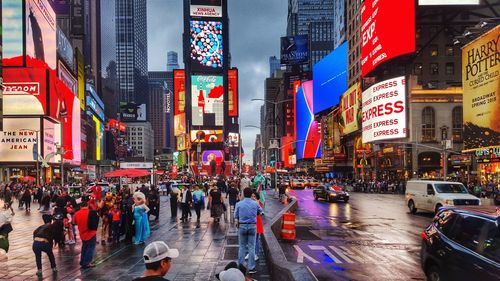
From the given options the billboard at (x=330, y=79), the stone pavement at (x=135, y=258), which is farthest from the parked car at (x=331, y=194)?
the billboard at (x=330, y=79)

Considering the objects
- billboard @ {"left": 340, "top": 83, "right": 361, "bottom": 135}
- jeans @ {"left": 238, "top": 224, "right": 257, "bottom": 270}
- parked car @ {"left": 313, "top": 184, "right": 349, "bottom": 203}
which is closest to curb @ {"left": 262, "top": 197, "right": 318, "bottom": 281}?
jeans @ {"left": 238, "top": 224, "right": 257, "bottom": 270}

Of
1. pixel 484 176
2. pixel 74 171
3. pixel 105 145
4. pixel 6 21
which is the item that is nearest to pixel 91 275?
pixel 484 176

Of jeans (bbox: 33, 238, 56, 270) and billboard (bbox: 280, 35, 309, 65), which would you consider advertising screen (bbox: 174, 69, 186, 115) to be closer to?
billboard (bbox: 280, 35, 309, 65)

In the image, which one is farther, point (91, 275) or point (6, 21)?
point (6, 21)

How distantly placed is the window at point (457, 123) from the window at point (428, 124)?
2.46 metres

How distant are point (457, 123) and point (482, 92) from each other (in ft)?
73.2

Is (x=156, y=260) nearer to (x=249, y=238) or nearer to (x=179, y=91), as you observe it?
(x=249, y=238)

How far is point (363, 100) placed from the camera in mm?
75688

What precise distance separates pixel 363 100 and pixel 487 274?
71.2 meters

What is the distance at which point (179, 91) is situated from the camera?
14912 cm

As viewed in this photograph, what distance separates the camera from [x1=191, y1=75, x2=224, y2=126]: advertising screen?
140m

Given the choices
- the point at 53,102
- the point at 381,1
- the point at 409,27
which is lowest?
the point at 53,102

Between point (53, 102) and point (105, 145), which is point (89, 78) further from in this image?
point (53, 102)

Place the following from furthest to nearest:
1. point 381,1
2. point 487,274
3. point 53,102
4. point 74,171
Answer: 1. point 74,171
2. point 53,102
3. point 381,1
4. point 487,274
